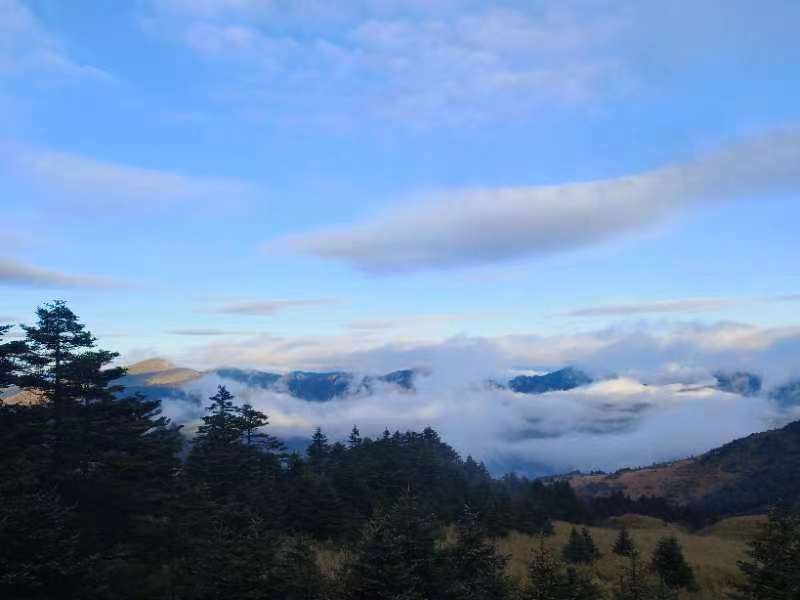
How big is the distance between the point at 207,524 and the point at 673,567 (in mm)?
22899

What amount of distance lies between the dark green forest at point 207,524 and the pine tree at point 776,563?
5 centimetres

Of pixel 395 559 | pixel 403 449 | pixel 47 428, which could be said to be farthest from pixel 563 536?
pixel 47 428

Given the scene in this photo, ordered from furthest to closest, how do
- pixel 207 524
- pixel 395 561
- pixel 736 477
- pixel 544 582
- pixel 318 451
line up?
pixel 736 477 < pixel 318 451 < pixel 207 524 < pixel 544 582 < pixel 395 561

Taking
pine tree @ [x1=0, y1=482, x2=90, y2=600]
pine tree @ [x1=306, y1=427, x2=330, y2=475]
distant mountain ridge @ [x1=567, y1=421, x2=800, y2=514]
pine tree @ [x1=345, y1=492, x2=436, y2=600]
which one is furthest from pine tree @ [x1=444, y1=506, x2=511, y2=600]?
distant mountain ridge @ [x1=567, y1=421, x2=800, y2=514]

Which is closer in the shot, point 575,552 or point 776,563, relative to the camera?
point 776,563

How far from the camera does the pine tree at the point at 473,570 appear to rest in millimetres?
17391

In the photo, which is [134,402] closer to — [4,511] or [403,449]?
[4,511]

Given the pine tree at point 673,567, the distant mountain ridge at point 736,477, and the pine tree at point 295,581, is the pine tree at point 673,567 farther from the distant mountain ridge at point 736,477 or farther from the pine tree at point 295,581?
the distant mountain ridge at point 736,477

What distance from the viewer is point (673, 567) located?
29438mm

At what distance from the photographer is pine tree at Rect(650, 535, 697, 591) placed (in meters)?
28.9

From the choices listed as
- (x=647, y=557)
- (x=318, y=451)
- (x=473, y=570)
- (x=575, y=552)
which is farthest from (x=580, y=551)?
(x=318, y=451)

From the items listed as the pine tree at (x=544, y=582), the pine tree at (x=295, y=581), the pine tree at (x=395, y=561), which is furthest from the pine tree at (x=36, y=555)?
the pine tree at (x=544, y=582)

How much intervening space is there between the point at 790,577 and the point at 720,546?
3084 centimetres

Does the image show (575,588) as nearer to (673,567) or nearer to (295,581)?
(295,581)
